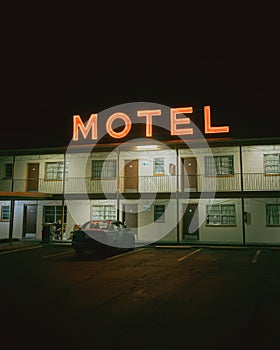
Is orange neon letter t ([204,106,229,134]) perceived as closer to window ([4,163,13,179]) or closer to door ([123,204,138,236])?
door ([123,204,138,236])

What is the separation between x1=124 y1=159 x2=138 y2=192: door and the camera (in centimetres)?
2027

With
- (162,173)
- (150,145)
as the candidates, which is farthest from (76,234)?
(162,173)

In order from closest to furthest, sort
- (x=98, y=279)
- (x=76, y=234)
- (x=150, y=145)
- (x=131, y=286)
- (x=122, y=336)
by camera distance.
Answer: (x=122, y=336) < (x=131, y=286) < (x=98, y=279) < (x=76, y=234) < (x=150, y=145)

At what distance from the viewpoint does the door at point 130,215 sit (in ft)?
65.5

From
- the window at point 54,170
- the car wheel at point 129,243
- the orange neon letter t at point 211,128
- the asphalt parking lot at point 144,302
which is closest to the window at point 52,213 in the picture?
the window at point 54,170

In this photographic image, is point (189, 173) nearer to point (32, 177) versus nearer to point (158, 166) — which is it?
point (158, 166)

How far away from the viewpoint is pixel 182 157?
19.7 meters

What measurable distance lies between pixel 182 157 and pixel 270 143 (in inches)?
201

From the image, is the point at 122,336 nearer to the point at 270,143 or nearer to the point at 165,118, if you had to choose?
the point at 270,143

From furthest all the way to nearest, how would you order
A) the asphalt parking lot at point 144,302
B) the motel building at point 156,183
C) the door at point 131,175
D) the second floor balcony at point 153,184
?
the door at point 131,175
the second floor balcony at point 153,184
the motel building at point 156,183
the asphalt parking lot at point 144,302

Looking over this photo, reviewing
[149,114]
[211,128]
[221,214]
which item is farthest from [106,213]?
[211,128]

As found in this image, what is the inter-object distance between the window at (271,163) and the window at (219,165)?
1.83m

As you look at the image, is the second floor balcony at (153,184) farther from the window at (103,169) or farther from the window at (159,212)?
the window at (159,212)

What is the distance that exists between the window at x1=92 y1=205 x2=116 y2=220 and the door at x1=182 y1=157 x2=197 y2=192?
4.54 meters
